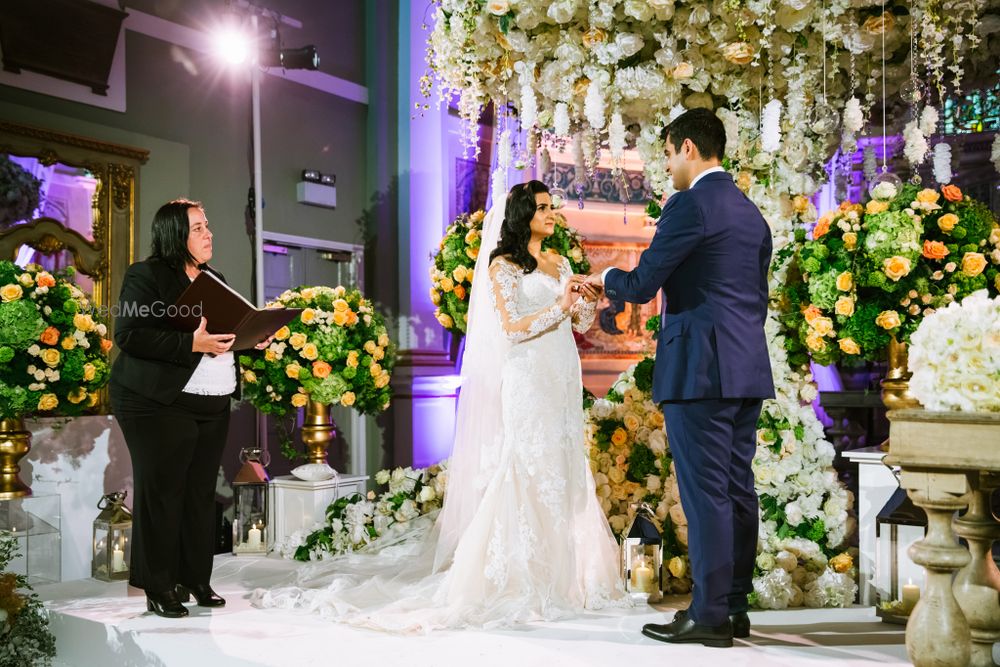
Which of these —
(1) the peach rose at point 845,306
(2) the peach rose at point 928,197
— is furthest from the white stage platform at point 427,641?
(2) the peach rose at point 928,197

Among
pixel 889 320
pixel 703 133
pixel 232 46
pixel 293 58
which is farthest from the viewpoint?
pixel 293 58

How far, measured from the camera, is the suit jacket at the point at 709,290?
3102 millimetres

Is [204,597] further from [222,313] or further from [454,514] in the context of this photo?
[222,313]

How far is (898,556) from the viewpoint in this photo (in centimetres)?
369

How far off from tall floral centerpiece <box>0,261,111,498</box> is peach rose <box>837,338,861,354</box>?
3.59 m

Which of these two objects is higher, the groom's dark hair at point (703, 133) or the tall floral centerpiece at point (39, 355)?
the groom's dark hair at point (703, 133)

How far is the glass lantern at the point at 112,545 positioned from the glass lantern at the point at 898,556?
3629 millimetres

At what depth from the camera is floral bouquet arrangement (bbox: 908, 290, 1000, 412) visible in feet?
7.11

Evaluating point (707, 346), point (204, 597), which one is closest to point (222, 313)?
point (204, 597)

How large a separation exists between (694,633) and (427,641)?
0.96 meters

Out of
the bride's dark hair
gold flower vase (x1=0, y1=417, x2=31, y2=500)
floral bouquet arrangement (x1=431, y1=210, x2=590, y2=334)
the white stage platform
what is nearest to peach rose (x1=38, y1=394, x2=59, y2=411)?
gold flower vase (x1=0, y1=417, x2=31, y2=500)

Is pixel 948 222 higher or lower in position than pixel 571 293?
higher

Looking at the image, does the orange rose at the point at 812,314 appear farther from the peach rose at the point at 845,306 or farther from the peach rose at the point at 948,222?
the peach rose at the point at 948,222

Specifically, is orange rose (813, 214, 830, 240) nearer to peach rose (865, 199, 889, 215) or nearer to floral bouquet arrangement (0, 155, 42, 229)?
peach rose (865, 199, 889, 215)
